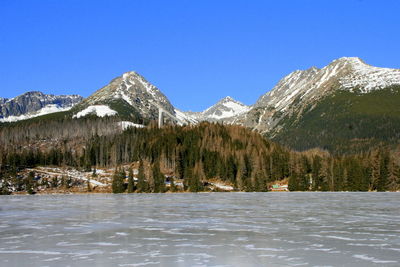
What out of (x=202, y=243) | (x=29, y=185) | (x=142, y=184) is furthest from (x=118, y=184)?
(x=202, y=243)

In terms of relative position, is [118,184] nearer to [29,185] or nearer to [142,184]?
[142,184]

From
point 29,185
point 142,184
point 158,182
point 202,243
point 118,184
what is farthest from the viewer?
point 29,185

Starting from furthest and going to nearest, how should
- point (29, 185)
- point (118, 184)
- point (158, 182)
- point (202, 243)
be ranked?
point (29, 185), point (158, 182), point (118, 184), point (202, 243)

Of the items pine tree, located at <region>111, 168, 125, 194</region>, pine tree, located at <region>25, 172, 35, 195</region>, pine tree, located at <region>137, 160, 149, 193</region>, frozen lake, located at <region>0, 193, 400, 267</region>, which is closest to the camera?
frozen lake, located at <region>0, 193, 400, 267</region>

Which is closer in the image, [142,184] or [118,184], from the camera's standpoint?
[118,184]

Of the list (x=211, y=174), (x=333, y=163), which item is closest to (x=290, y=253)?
(x=333, y=163)

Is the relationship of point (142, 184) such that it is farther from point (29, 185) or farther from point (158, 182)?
point (29, 185)

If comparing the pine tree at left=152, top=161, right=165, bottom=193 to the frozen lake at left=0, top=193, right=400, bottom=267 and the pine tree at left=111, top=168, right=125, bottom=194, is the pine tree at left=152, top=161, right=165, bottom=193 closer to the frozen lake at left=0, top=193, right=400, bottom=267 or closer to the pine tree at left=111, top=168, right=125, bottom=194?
the pine tree at left=111, top=168, right=125, bottom=194

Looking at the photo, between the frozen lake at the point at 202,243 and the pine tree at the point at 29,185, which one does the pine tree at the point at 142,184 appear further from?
the frozen lake at the point at 202,243

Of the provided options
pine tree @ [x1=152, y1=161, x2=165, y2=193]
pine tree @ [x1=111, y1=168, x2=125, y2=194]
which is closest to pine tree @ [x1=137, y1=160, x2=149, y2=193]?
pine tree @ [x1=152, y1=161, x2=165, y2=193]

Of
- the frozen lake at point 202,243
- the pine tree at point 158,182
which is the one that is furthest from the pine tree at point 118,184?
the frozen lake at point 202,243

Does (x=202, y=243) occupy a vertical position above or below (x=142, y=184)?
below

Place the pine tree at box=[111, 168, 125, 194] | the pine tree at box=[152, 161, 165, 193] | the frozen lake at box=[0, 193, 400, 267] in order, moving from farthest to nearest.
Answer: the pine tree at box=[152, 161, 165, 193] < the pine tree at box=[111, 168, 125, 194] < the frozen lake at box=[0, 193, 400, 267]

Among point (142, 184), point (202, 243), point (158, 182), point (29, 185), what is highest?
point (158, 182)
